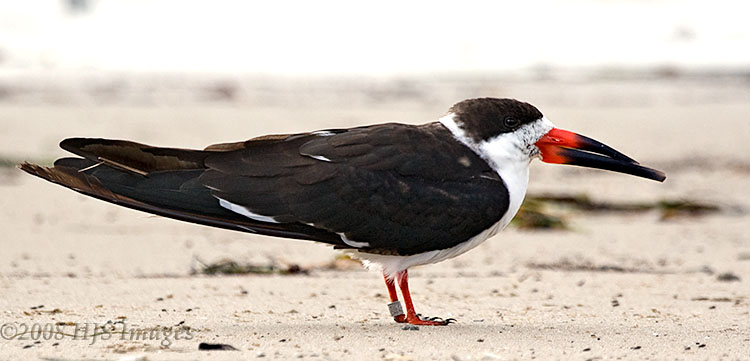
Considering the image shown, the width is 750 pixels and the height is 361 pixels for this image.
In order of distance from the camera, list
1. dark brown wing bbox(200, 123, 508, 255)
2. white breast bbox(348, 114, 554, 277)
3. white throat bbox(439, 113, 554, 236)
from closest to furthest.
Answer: dark brown wing bbox(200, 123, 508, 255), white breast bbox(348, 114, 554, 277), white throat bbox(439, 113, 554, 236)

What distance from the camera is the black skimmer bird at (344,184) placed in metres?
4.46

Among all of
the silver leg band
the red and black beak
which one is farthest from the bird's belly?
the red and black beak

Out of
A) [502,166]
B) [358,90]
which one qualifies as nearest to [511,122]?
[502,166]

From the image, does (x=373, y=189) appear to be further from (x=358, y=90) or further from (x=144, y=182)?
(x=358, y=90)

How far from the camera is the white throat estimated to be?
4.69 meters

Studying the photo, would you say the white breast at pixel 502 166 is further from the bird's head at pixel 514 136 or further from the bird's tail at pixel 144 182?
the bird's tail at pixel 144 182

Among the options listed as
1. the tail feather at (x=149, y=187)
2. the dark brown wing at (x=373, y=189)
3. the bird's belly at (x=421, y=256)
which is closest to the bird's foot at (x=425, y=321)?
the bird's belly at (x=421, y=256)

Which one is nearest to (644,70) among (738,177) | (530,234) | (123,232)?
(738,177)

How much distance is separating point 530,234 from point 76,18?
668 inches

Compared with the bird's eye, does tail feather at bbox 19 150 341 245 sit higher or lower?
lower

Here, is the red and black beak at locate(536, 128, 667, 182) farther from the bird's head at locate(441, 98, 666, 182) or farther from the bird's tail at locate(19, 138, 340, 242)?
the bird's tail at locate(19, 138, 340, 242)

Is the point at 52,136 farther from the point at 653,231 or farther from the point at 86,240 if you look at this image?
the point at 653,231

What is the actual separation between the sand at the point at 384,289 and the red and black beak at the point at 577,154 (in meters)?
0.65

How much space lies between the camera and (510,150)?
15.5 ft
